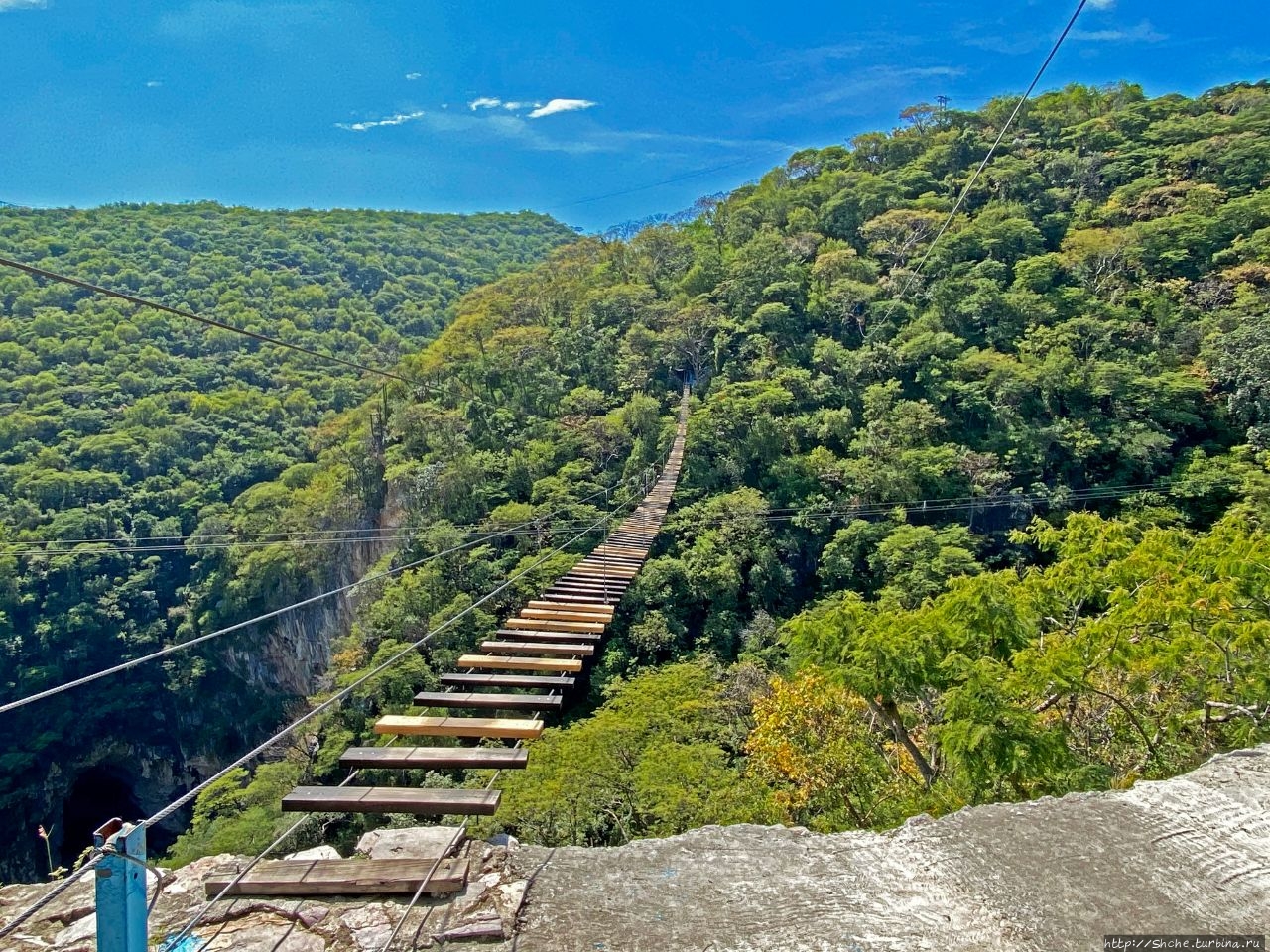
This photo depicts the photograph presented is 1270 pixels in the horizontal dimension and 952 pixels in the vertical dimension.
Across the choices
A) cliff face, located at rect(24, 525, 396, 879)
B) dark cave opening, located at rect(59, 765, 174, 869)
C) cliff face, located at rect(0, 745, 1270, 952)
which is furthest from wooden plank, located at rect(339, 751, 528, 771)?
dark cave opening, located at rect(59, 765, 174, 869)

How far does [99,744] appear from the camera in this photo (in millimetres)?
26562

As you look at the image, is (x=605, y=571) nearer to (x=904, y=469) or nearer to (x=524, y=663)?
(x=524, y=663)

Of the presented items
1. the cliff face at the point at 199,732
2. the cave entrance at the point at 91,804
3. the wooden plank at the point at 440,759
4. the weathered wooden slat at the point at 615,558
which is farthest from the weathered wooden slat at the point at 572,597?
the cave entrance at the point at 91,804

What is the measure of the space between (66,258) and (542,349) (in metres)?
46.2

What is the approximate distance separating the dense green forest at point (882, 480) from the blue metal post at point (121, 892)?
14.9 ft

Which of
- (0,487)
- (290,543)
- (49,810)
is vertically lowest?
(49,810)

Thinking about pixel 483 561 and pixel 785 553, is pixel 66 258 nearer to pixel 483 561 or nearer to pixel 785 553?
pixel 483 561

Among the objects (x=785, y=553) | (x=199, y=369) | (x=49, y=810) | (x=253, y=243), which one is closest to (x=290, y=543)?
(x=49, y=810)

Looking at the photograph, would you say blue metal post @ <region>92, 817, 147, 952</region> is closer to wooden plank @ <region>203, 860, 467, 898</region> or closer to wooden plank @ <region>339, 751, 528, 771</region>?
wooden plank @ <region>203, 860, 467, 898</region>

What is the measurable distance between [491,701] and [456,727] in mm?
573

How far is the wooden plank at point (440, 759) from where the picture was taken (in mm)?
2625

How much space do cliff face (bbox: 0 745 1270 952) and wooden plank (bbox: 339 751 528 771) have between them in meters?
0.67

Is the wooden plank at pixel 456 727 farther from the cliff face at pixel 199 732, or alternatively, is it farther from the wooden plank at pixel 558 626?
the cliff face at pixel 199 732

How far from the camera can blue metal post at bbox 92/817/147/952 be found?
127cm
